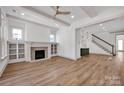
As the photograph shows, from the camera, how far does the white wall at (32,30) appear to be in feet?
17.2

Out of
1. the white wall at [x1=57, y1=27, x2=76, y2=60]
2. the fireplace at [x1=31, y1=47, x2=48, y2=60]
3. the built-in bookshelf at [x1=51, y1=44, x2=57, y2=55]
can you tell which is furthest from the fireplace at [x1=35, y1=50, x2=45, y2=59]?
the white wall at [x1=57, y1=27, x2=76, y2=60]

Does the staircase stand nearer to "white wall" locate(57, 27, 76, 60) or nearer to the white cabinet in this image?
"white wall" locate(57, 27, 76, 60)

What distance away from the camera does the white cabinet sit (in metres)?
4.92

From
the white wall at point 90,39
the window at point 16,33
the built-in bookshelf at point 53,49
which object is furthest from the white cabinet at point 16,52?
the white wall at point 90,39

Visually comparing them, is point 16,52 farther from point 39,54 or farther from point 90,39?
point 90,39

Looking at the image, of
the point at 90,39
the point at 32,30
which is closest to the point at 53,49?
the point at 32,30

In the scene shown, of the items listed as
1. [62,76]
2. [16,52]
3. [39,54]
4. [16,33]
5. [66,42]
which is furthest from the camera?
[66,42]

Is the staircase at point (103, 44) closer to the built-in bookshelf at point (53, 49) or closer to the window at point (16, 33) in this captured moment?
the built-in bookshelf at point (53, 49)

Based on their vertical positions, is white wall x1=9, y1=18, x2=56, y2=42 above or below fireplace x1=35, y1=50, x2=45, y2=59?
above

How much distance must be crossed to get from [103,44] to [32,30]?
26.1 ft

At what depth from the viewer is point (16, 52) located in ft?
16.9

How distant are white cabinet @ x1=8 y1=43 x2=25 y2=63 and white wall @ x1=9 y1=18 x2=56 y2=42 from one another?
65 cm

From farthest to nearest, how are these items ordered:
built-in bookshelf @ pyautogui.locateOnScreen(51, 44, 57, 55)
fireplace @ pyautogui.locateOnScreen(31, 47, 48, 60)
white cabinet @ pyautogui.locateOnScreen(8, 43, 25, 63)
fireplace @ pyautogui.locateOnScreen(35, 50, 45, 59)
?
built-in bookshelf @ pyautogui.locateOnScreen(51, 44, 57, 55), fireplace @ pyautogui.locateOnScreen(35, 50, 45, 59), fireplace @ pyautogui.locateOnScreen(31, 47, 48, 60), white cabinet @ pyautogui.locateOnScreen(8, 43, 25, 63)
